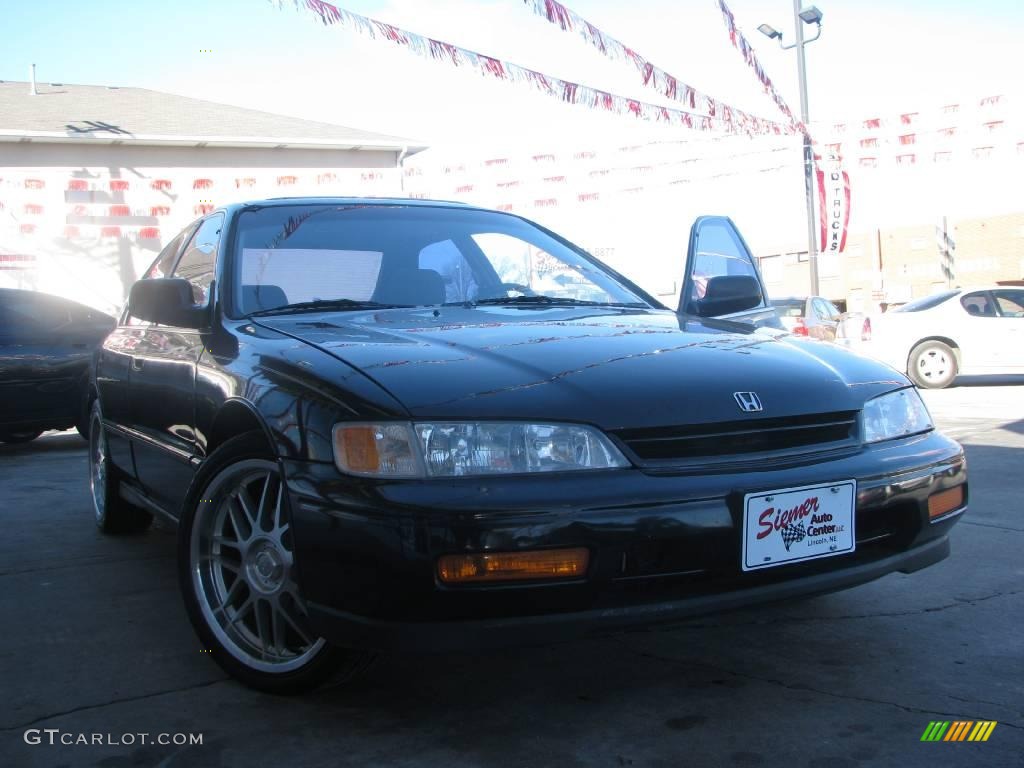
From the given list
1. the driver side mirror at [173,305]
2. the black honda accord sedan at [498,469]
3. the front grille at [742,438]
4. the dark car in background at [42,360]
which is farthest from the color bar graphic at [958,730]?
the dark car in background at [42,360]

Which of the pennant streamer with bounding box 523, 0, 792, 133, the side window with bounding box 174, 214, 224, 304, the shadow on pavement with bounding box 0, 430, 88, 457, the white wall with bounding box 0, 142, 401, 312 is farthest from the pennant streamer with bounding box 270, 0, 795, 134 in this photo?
the white wall with bounding box 0, 142, 401, 312

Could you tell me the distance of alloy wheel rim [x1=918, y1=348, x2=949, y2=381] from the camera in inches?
506

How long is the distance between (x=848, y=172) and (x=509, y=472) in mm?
13172

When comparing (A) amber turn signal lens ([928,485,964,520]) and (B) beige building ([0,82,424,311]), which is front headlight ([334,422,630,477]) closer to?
(A) amber turn signal lens ([928,485,964,520])

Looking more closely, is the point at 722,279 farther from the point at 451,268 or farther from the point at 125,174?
the point at 125,174

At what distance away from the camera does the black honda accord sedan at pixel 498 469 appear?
7.23ft

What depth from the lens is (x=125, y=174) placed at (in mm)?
18203

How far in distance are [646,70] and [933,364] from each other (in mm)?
6624

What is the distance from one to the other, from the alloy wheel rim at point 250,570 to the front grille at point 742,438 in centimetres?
87

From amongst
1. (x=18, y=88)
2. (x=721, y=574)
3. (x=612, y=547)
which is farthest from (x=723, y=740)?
(x=18, y=88)

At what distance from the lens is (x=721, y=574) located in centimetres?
232

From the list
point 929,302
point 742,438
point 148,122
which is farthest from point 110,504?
point 148,122

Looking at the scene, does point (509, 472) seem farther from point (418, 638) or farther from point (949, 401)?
point (949, 401)

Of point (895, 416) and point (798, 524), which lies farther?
point (895, 416)
